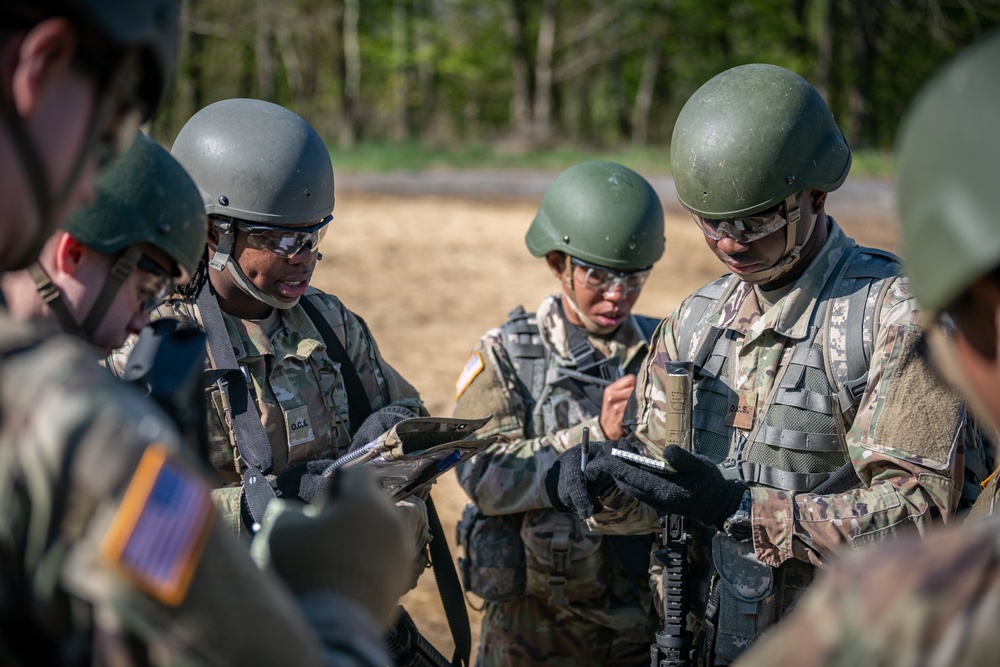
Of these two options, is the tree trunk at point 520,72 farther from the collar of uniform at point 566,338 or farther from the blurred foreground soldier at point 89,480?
the blurred foreground soldier at point 89,480

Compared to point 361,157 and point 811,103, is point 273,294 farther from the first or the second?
point 361,157

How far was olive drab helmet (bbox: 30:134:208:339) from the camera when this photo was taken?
2.59 m

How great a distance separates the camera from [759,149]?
3.55 metres

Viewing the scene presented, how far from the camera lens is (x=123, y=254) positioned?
107 inches

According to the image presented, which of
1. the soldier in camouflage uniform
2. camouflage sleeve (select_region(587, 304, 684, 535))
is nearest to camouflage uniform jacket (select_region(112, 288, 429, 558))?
the soldier in camouflage uniform

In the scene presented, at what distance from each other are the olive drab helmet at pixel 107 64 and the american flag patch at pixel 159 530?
1.53 ft

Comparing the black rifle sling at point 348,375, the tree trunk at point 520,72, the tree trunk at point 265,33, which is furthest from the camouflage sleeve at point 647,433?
the tree trunk at point 265,33

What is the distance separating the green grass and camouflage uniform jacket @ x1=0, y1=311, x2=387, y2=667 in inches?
750

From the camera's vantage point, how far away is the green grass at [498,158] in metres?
20.6

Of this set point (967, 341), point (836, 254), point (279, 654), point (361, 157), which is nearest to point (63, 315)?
point (279, 654)

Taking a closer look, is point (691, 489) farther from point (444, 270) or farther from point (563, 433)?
point (444, 270)

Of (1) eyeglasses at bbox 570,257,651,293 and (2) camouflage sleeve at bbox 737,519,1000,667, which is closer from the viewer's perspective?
(2) camouflage sleeve at bbox 737,519,1000,667

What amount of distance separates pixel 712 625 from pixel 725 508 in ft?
1.54

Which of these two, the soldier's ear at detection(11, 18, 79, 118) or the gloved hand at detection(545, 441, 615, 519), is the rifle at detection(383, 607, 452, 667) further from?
the soldier's ear at detection(11, 18, 79, 118)
